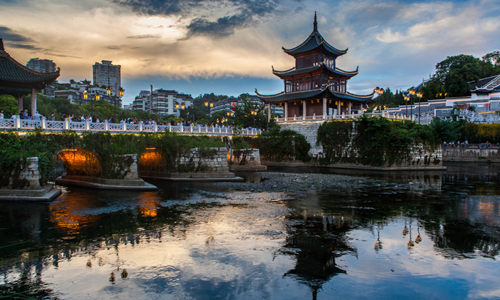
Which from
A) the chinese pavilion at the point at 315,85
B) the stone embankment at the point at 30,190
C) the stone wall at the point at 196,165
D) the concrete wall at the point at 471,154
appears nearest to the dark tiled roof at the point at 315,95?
the chinese pavilion at the point at 315,85

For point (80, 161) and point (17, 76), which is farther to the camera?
point (17, 76)

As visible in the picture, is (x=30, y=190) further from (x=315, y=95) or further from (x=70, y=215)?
(x=315, y=95)

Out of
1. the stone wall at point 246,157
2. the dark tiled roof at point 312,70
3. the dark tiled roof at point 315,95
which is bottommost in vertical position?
the stone wall at point 246,157

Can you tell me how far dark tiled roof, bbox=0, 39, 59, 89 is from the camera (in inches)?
902

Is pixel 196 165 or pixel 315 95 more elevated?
pixel 315 95

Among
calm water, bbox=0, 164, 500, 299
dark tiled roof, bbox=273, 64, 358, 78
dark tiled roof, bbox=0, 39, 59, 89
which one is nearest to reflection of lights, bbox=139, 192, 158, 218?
→ calm water, bbox=0, 164, 500, 299

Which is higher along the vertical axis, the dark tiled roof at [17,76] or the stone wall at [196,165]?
the dark tiled roof at [17,76]

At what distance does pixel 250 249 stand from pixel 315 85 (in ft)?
120

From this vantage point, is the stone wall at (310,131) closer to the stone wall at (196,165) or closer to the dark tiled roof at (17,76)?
the stone wall at (196,165)

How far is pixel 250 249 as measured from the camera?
9531mm

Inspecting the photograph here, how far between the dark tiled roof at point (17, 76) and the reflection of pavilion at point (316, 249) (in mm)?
A: 21394

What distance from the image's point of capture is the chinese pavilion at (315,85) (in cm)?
4156

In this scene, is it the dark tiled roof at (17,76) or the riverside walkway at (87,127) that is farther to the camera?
the dark tiled roof at (17,76)

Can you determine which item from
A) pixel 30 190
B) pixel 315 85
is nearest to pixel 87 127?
pixel 30 190
